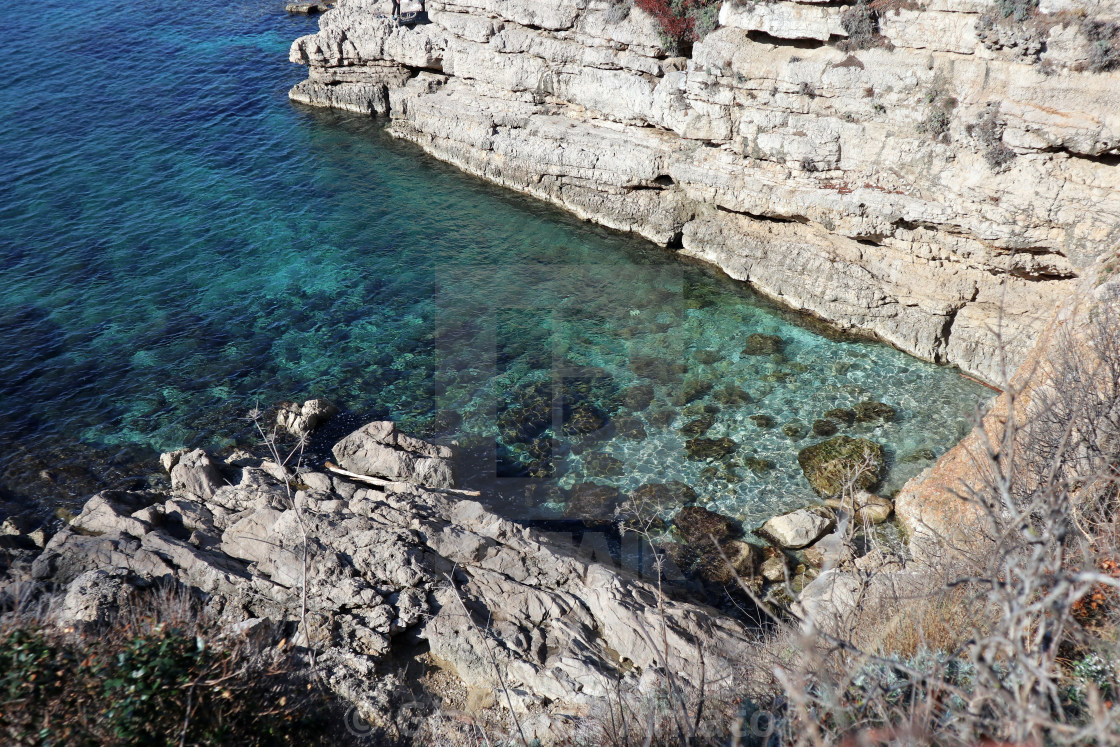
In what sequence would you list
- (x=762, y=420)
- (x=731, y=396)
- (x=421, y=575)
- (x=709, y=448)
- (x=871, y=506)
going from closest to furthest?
(x=421, y=575) → (x=871, y=506) → (x=709, y=448) → (x=762, y=420) → (x=731, y=396)

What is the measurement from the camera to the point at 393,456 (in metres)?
17.1

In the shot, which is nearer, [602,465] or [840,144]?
[602,465]

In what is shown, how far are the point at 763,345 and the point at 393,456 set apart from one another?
10545 millimetres

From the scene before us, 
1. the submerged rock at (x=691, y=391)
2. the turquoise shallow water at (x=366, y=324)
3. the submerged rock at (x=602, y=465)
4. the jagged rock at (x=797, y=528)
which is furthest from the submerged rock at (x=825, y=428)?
the submerged rock at (x=602, y=465)

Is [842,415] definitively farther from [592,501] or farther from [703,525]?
[592,501]

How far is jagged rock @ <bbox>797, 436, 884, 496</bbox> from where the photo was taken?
54.6 ft

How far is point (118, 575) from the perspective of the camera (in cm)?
1239

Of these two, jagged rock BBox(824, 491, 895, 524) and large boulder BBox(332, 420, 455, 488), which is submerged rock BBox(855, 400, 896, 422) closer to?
jagged rock BBox(824, 491, 895, 524)

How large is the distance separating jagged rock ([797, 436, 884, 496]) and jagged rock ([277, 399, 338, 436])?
11996 mm

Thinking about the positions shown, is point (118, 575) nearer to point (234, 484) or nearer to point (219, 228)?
point (234, 484)

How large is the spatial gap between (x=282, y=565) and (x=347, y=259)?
13.8 m

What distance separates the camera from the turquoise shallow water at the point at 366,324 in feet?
59.6

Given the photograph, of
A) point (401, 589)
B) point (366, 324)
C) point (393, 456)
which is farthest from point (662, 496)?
point (366, 324)

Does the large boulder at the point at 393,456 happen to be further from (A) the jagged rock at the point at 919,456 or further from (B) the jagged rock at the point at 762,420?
(A) the jagged rock at the point at 919,456
